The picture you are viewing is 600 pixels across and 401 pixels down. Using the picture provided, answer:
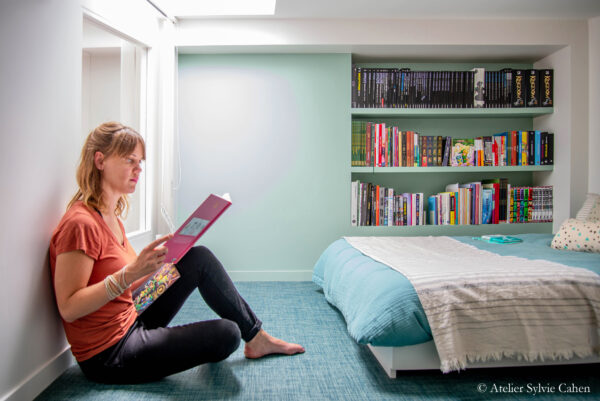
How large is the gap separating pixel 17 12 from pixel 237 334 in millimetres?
1382

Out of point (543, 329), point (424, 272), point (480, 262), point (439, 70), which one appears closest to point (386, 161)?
point (439, 70)

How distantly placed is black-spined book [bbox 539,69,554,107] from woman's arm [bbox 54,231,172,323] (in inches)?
127

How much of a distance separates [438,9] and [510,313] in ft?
7.31

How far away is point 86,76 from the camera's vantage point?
112 inches

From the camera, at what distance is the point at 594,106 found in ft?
9.39

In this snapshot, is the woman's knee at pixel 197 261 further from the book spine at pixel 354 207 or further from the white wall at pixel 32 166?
the book spine at pixel 354 207

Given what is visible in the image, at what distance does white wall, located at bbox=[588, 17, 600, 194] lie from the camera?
2832 millimetres

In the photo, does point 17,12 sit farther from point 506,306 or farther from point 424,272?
point 506,306

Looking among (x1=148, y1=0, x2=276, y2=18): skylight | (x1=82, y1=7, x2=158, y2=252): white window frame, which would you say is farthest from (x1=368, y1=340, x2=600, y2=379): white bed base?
(x1=148, y1=0, x2=276, y2=18): skylight

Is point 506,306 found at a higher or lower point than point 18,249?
lower

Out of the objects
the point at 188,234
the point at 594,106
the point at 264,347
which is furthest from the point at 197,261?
the point at 594,106

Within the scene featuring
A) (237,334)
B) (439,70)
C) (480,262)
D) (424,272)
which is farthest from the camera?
(439,70)

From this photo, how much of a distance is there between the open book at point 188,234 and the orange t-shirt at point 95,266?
0.52ft

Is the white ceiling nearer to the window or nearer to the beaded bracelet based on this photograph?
the window
